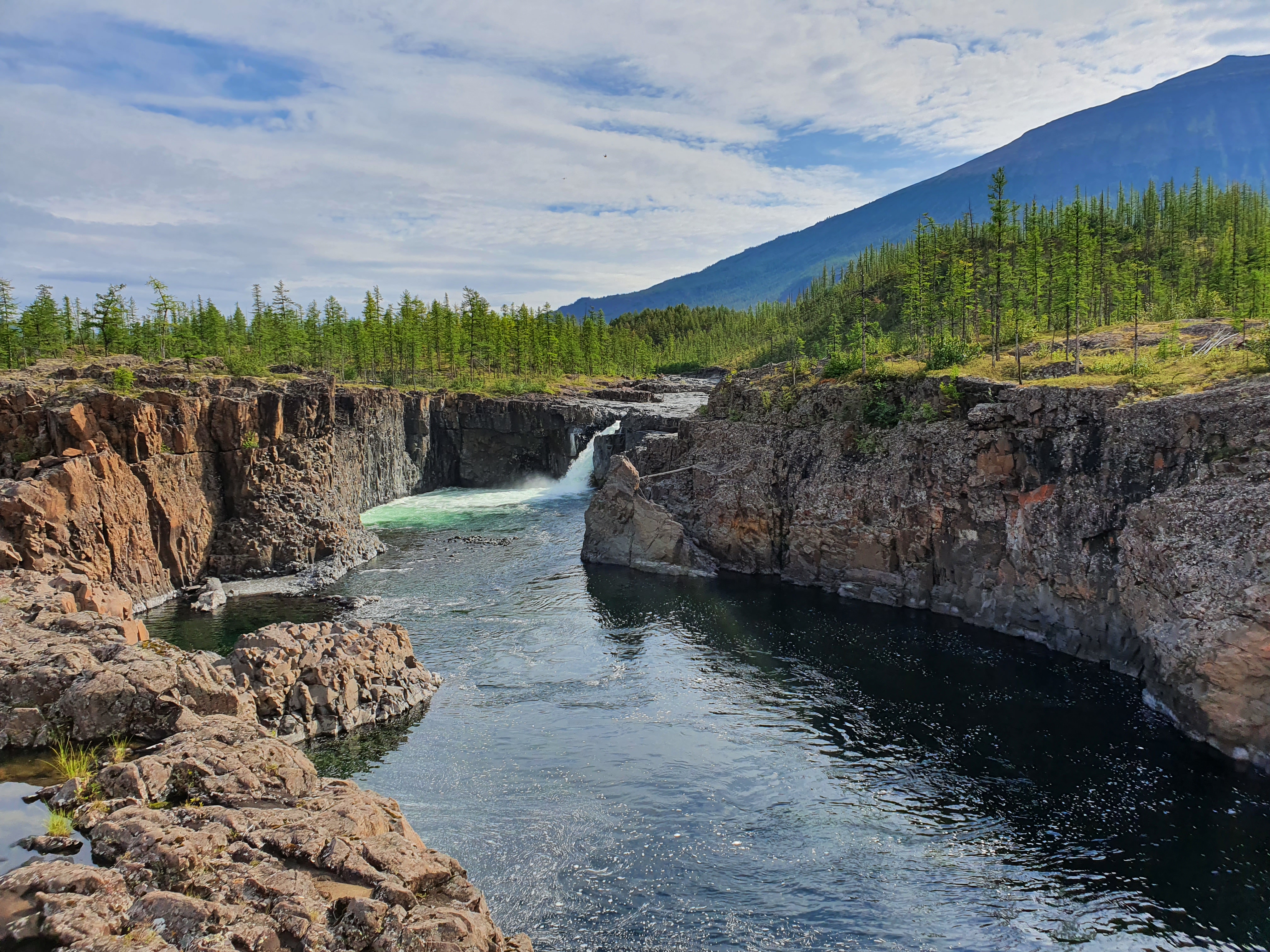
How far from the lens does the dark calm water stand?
19.3m

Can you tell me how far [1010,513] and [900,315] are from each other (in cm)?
8324

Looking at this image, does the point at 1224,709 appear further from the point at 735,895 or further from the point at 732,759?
the point at 735,895

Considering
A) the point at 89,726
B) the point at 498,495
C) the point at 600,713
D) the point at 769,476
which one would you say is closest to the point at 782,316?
the point at 498,495

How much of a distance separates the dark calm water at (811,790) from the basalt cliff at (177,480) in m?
6.17

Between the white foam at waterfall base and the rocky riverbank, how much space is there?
4413 cm

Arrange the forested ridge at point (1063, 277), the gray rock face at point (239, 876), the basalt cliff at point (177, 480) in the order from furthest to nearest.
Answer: the forested ridge at point (1063, 277) < the basalt cliff at point (177, 480) < the gray rock face at point (239, 876)

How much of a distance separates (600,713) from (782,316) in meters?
148

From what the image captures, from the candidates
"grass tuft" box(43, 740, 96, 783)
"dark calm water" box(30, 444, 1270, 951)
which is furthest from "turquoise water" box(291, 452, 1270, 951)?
"grass tuft" box(43, 740, 96, 783)

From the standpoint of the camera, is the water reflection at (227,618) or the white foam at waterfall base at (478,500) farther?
the white foam at waterfall base at (478,500)

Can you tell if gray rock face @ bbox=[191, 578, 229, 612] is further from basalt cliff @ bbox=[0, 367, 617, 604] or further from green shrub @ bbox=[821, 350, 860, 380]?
green shrub @ bbox=[821, 350, 860, 380]

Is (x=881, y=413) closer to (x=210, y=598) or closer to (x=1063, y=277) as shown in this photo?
(x=1063, y=277)

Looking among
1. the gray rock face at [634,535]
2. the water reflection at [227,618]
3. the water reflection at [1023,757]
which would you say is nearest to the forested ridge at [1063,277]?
the gray rock face at [634,535]

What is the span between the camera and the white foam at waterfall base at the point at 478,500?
67.9 metres

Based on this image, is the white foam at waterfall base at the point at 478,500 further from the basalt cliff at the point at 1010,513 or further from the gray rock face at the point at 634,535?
the gray rock face at the point at 634,535
